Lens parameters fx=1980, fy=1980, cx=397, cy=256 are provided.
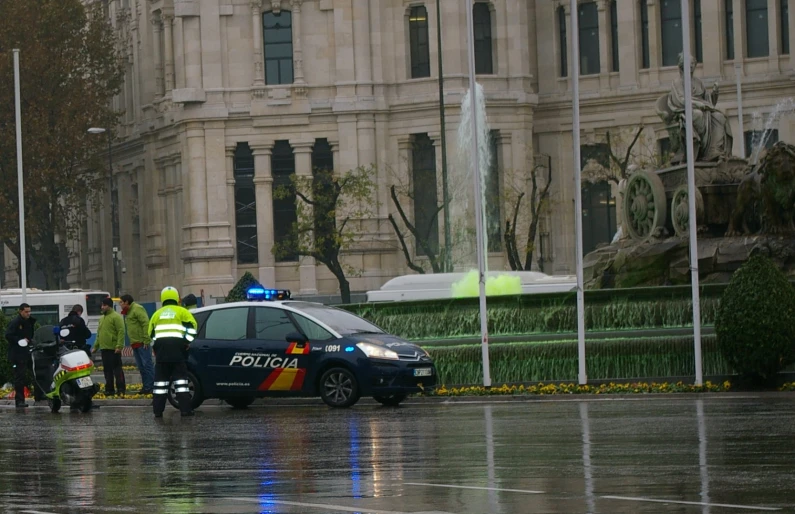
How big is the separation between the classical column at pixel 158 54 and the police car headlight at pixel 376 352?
60.5 metres

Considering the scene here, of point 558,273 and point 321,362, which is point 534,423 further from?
point 558,273

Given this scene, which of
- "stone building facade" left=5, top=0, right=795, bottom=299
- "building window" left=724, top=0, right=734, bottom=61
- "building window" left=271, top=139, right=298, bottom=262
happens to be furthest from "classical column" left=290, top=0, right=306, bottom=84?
"building window" left=724, top=0, right=734, bottom=61

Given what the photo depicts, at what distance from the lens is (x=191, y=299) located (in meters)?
32.8

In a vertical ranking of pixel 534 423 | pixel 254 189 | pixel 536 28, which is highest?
pixel 536 28

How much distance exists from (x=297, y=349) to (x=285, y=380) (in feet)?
1.46

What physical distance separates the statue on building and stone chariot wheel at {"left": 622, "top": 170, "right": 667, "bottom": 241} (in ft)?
2.43

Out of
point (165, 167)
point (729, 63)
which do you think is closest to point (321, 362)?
point (729, 63)

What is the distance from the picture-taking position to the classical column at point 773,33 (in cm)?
7581

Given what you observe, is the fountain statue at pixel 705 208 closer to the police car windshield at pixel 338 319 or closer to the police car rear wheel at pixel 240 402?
the police car windshield at pixel 338 319

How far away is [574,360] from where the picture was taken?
93.4 feet

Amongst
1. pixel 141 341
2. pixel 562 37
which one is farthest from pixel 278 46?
pixel 141 341

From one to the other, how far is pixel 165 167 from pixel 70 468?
69.5 m

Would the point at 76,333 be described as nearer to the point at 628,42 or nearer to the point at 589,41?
the point at 628,42

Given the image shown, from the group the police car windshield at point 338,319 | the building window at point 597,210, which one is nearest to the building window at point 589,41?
the building window at point 597,210
